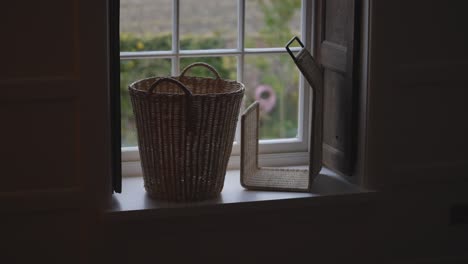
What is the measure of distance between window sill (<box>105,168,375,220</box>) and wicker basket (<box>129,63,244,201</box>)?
2.1 inches

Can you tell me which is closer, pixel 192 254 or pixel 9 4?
pixel 9 4

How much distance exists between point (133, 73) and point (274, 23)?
39.6 inches

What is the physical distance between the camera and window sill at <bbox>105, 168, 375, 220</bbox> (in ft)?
8.36

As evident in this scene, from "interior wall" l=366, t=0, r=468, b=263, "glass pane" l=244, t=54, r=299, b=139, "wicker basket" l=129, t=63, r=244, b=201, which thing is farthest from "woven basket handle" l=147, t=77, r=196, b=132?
"glass pane" l=244, t=54, r=299, b=139

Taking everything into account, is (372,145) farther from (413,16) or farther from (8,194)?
(8,194)

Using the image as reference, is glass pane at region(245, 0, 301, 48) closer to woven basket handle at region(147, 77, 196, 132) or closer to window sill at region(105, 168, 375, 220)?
window sill at region(105, 168, 375, 220)

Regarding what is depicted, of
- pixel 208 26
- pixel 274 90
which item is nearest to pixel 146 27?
pixel 208 26

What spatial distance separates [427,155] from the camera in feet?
9.53

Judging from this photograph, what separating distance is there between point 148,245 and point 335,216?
0.68 metres

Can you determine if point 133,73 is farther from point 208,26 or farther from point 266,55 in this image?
point 266,55

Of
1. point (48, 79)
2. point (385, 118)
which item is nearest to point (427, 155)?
point (385, 118)

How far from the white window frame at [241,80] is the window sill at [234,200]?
0.34 feet

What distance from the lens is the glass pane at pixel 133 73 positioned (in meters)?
5.05

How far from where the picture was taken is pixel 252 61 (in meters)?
5.40
